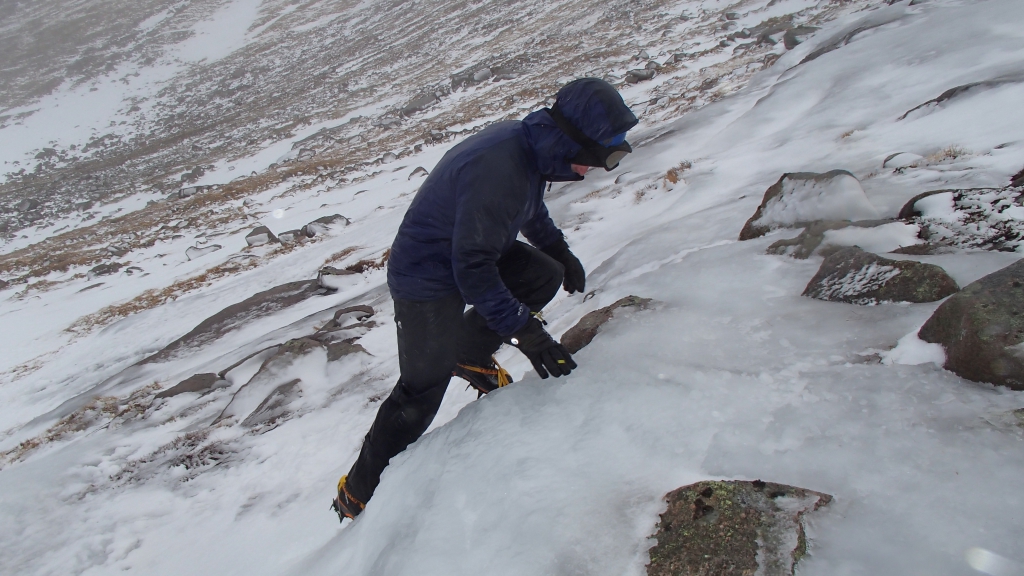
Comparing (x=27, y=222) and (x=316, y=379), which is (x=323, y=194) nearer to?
(x=316, y=379)

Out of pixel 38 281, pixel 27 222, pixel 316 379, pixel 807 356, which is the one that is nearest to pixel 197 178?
pixel 27 222

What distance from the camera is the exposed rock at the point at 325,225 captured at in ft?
42.0

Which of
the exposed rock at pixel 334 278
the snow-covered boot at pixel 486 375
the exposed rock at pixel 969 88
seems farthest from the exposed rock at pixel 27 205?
the exposed rock at pixel 969 88

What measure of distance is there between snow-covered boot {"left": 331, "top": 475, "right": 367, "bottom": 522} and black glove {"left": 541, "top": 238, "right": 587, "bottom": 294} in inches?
68.7

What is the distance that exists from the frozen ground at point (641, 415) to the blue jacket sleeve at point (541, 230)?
73cm

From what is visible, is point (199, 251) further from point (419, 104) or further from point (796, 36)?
point (796, 36)

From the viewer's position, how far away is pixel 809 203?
3.74 m

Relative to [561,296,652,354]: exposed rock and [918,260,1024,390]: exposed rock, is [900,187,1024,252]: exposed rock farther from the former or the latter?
[561,296,652,354]: exposed rock

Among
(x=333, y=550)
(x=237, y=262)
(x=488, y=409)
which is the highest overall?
(x=488, y=409)

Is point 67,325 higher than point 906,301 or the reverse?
the reverse

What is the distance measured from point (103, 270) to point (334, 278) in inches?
416

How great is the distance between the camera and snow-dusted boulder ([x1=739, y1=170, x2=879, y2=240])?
142 inches

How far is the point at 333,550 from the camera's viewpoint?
249cm

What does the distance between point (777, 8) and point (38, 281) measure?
2887 cm
